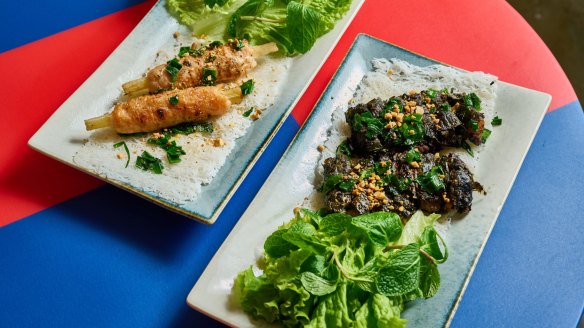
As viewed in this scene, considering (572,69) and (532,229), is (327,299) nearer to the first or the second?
(532,229)

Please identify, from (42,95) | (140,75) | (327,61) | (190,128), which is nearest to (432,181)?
(327,61)

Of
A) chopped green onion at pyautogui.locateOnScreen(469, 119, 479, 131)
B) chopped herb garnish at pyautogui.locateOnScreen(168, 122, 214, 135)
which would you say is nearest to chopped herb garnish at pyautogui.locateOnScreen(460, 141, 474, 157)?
chopped green onion at pyautogui.locateOnScreen(469, 119, 479, 131)

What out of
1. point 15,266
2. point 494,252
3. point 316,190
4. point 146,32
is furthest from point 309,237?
point 146,32

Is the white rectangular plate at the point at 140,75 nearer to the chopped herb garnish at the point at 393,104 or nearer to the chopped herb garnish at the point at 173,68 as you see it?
the chopped herb garnish at the point at 173,68

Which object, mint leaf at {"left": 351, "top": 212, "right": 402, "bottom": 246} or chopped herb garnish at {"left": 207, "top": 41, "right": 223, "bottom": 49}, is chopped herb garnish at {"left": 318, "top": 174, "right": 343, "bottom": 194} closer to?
mint leaf at {"left": 351, "top": 212, "right": 402, "bottom": 246}

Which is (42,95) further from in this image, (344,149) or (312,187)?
(344,149)
